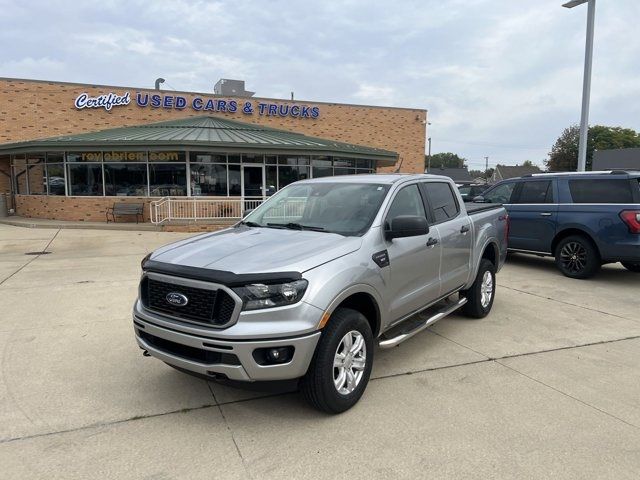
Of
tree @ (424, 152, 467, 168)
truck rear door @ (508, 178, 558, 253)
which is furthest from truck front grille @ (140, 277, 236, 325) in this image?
tree @ (424, 152, 467, 168)

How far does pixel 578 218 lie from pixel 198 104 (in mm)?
20227

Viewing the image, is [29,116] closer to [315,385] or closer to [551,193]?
[551,193]

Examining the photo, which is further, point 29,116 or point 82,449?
point 29,116

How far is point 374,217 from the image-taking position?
4.11 m

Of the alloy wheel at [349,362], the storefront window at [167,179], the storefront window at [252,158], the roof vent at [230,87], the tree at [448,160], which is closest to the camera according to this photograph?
the alloy wheel at [349,362]

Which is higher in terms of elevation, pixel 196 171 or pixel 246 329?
pixel 196 171

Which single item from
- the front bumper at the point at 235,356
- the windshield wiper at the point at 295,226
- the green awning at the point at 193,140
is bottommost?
the front bumper at the point at 235,356

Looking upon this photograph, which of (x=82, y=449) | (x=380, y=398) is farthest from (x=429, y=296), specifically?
(x=82, y=449)

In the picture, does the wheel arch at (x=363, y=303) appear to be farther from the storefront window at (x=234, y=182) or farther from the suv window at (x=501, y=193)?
the storefront window at (x=234, y=182)

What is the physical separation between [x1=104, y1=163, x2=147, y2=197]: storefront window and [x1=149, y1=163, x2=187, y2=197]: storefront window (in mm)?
342

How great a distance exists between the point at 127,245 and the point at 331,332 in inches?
419

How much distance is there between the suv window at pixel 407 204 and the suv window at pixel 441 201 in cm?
26

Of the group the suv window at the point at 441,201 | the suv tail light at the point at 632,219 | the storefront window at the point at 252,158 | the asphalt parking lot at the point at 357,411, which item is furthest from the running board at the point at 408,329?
the storefront window at the point at 252,158

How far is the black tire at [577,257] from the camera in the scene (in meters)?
8.46
